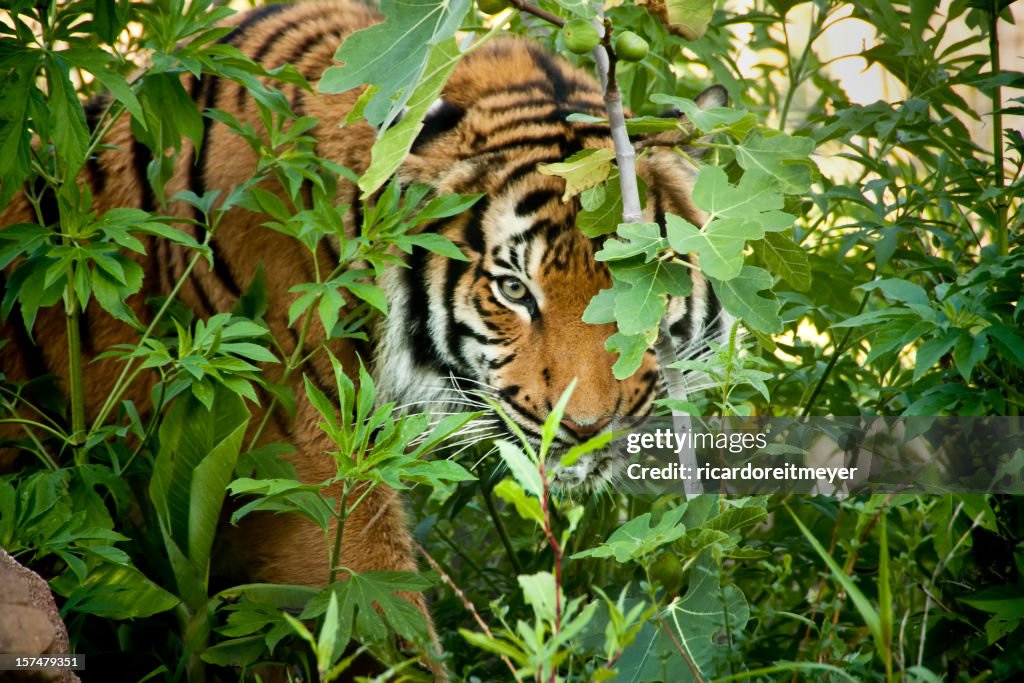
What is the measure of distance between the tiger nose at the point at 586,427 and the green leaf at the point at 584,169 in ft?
1.70

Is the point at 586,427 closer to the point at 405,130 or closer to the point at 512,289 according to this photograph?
the point at 512,289

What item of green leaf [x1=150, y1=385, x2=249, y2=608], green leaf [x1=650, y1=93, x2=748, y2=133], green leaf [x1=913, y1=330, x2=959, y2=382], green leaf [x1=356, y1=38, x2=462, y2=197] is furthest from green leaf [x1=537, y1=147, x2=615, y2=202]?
green leaf [x1=150, y1=385, x2=249, y2=608]

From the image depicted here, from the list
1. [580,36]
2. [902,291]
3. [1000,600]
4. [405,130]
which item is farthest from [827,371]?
[405,130]

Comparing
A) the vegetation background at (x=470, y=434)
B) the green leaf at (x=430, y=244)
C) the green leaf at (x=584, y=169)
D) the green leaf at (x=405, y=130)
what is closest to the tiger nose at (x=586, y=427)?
the vegetation background at (x=470, y=434)

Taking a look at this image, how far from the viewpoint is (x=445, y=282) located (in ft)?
7.20

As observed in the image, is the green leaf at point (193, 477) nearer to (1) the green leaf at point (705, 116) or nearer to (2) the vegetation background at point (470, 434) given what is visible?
(2) the vegetation background at point (470, 434)

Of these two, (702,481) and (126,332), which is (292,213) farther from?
(702,481)

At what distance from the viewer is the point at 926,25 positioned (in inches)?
88.0

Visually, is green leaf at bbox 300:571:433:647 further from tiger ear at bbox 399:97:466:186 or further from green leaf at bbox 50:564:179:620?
tiger ear at bbox 399:97:466:186

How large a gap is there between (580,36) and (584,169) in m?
0.26

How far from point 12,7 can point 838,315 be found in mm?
1861

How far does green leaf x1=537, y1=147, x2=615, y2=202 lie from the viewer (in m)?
1.61

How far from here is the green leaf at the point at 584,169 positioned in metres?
1.61

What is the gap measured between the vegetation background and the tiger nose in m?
0.19
